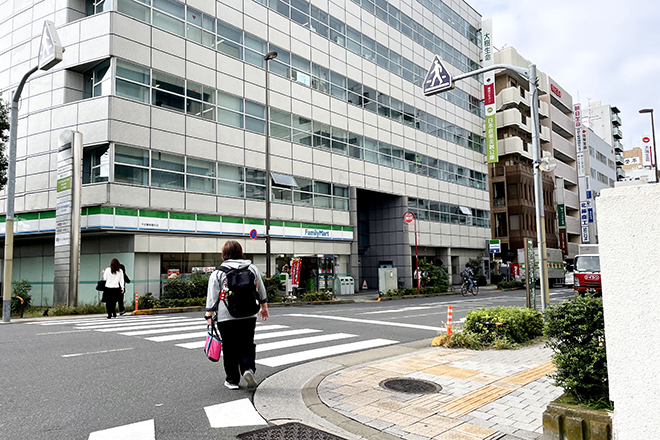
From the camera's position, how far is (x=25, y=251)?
24.0 meters

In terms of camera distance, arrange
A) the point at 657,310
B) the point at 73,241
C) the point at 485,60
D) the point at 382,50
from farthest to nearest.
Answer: the point at 485,60, the point at 382,50, the point at 73,241, the point at 657,310

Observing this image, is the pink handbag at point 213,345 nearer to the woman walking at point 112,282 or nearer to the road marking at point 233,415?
the road marking at point 233,415

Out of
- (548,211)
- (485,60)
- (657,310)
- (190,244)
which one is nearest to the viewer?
(657,310)

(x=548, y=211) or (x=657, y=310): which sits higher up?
(x=548, y=211)

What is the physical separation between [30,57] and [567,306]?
27.4 meters

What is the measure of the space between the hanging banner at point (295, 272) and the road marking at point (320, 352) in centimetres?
1494

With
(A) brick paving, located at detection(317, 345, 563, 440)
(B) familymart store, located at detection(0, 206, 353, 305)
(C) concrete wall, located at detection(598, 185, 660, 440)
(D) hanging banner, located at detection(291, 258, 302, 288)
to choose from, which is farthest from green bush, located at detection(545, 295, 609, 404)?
(D) hanging banner, located at detection(291, 258, 302, 288)

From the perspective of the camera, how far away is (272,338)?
1016 cm

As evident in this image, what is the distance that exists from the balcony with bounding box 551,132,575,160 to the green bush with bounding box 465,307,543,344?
59.1 meters

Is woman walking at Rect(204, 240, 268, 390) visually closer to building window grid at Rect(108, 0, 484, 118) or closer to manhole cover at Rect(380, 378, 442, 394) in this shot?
manhole cover at Rect(380, 378, 442, 394)

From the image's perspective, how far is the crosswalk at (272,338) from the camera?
8391 mm

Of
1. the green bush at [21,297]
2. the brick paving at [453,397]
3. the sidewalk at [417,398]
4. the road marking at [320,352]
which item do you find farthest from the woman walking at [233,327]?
the green bush at [21,297]

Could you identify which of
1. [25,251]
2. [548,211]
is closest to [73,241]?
[25,251]

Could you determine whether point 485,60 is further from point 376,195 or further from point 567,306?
point 567,306
